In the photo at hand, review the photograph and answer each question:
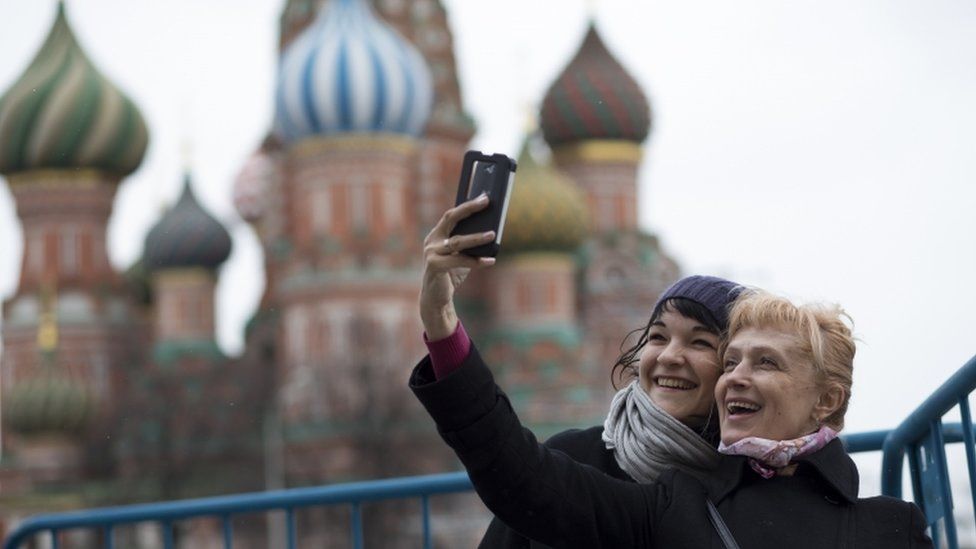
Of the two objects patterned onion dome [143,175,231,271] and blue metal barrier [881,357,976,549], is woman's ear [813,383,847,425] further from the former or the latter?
patterned onion dome [143,175,231,271]

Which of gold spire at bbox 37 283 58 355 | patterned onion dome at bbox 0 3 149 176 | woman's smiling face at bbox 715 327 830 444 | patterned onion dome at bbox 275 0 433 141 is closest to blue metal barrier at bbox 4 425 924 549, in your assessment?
woman's smiling face at bbox 715 327 830 444

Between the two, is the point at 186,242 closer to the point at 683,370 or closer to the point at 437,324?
the point at 683,370

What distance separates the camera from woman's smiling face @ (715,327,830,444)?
3.00m

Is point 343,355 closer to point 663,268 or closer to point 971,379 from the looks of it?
point 663,268

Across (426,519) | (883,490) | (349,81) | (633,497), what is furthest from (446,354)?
(349,81)

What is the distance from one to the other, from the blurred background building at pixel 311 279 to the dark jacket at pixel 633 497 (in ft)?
90.7

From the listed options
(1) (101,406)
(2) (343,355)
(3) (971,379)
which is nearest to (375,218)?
(2) (343,355)

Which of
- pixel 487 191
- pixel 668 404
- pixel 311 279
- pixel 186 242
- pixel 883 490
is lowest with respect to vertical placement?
pixel 311 279

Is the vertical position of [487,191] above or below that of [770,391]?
above

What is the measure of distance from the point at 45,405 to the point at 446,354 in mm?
33257

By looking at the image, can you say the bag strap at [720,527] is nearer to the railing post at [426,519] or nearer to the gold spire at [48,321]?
the railing post at [426,519]

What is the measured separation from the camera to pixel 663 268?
37.7 m

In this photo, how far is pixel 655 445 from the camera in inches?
121

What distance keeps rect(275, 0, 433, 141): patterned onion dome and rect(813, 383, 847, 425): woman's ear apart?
103ft
